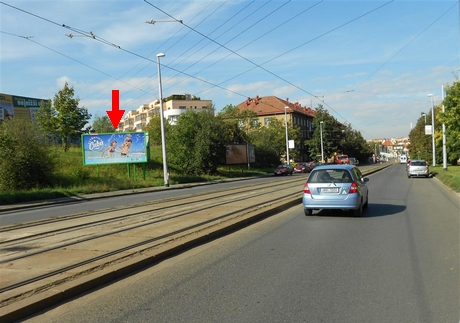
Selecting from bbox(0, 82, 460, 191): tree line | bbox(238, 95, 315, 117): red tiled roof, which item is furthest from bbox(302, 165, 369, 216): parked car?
bbox(238, 95, 315, 117): red tiled roof

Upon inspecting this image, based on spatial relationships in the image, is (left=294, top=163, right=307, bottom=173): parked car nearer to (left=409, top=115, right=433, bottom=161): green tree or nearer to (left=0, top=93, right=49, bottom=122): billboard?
(left=409, top=115, right=433, bottom=161): green tree

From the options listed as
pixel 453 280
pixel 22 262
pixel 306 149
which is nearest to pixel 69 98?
pixel 22 262

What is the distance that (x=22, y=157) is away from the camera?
85.2 ft

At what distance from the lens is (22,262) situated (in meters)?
6.99

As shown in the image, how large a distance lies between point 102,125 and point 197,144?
47.0 meters

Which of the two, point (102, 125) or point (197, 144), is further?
point (102, 125)

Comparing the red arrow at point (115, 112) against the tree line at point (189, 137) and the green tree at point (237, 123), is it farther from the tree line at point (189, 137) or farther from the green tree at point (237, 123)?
the green tree at point (237, 123)

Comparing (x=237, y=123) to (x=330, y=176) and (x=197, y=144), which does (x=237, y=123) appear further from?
(x=330, y=176)

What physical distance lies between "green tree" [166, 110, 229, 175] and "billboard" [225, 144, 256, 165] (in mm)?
4413

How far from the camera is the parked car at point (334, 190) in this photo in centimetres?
1187

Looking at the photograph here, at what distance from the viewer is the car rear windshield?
12.2 meters

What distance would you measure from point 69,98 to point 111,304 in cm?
4772

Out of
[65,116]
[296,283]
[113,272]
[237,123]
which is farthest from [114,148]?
[237,123]

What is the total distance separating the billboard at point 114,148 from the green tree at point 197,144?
988cm
